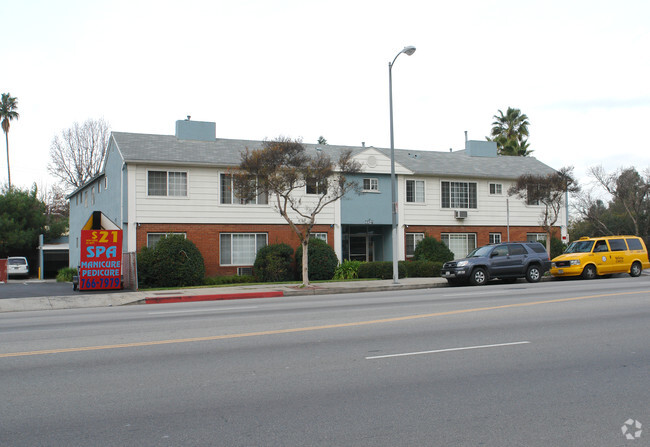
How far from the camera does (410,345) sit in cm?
885

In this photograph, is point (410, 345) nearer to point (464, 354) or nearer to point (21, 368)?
point (464, 354)

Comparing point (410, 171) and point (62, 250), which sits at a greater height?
point (410, 171)

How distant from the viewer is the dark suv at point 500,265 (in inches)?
925

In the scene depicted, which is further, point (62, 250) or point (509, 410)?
point (62, 250)

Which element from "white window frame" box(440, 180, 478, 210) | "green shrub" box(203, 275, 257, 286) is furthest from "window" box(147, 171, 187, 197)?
"white window frame" box(440, 180, 478, 210)

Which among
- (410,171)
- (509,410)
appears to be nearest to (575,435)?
(509,410)

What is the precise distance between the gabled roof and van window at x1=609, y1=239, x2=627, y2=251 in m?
8.43

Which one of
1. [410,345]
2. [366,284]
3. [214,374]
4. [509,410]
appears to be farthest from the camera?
[366,284]

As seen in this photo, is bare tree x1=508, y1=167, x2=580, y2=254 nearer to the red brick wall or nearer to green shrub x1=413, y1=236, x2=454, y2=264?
green shrub x1=413, y1=236, x2=454, y2=264

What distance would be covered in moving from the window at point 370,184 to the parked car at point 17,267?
27015 mm

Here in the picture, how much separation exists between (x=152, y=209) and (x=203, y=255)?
3133mm

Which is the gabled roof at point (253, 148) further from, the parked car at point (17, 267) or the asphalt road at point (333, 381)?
the parked car at point (17, 267)

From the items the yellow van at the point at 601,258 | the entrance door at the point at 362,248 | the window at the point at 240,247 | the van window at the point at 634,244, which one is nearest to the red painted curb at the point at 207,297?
the window at the point at 240,247

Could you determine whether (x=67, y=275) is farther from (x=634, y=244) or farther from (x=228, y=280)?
(x=634, y=244)
